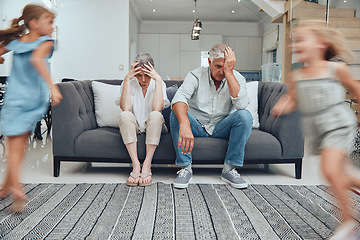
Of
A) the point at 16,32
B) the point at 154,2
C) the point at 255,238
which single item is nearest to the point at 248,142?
the point at 255,238

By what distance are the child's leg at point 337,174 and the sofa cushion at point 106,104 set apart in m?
1.98

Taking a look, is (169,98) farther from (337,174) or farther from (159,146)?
(337,174)

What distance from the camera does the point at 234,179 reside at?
228cm

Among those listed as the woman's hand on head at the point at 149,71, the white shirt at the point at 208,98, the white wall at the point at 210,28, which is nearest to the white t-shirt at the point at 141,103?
the woman's hand on head at the point at 149,71

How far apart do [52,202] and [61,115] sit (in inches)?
31.4

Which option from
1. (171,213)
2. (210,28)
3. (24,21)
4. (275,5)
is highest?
(210,28)

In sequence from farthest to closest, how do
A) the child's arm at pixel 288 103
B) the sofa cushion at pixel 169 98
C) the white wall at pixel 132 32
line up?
the white wall at pixel 132 32, the sofa cushion at pixel 169 98, the child's arm at pixel 288 103

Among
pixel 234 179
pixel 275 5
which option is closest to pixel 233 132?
pixel 234 179

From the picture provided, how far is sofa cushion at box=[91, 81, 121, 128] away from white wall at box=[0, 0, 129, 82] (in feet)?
12.9

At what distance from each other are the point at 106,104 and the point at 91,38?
431 centimetres

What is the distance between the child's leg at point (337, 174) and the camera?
1192 millimetres

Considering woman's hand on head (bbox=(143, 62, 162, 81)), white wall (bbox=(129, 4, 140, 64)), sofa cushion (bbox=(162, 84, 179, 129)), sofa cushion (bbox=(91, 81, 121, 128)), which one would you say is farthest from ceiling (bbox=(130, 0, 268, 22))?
woman's hand on head (bbox=(143, 62, 162, 81))

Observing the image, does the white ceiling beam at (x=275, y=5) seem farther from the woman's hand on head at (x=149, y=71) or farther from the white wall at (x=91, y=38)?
the woman's hand on head at (x=149, y=71)

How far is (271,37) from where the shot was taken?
8.88 meters
